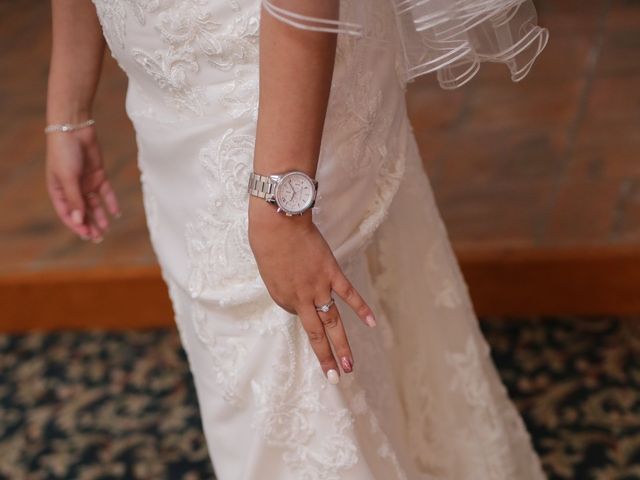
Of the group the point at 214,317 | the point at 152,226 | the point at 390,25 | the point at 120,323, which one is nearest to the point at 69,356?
the point at 120,323

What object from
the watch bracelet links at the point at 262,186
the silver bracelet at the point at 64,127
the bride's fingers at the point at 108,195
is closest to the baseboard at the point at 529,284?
the bride's fingers at the point at 108,195

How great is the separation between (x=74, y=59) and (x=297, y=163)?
50 centimetres

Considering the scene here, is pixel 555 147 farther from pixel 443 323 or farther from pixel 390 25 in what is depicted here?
pixel 390 25

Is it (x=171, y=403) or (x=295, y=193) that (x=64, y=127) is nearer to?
(x=295, y=193)

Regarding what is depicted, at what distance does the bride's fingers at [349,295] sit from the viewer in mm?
946

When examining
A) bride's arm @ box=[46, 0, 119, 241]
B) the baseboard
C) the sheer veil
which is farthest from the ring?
the baseboard

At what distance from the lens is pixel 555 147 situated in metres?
2.79

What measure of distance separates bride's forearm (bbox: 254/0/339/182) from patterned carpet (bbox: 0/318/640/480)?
1.10 metres

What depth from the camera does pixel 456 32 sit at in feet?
3.40

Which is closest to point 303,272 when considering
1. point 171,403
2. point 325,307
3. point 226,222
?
point 325,307

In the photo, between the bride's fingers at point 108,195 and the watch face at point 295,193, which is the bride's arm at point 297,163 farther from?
the bride's fingers at point 108,195

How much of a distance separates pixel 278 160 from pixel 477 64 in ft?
0.97

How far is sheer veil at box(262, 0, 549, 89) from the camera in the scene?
1014 mm

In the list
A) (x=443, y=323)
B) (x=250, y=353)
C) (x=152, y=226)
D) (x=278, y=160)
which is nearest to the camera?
(x=278, y=160)
